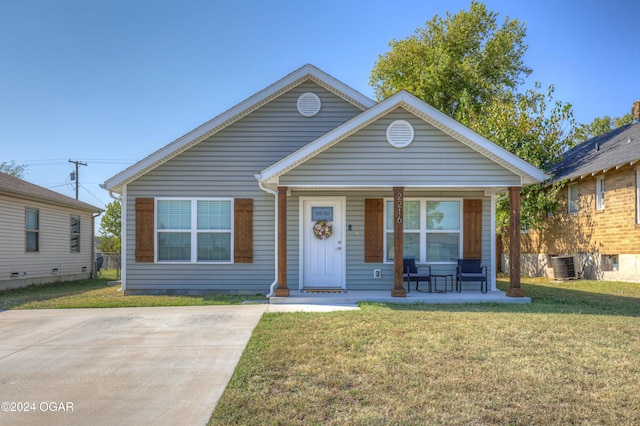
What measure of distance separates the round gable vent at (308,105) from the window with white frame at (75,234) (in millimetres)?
11253

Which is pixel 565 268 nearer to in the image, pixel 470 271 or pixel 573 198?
pixel 573 198

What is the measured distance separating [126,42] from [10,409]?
44.9 feet

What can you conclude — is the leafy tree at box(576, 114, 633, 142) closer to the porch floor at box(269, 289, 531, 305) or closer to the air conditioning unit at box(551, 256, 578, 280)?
the air conditioning unit at box(551, 256, 578, 280)

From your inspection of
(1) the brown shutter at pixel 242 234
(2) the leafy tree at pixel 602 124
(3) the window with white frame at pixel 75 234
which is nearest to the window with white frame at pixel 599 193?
(1) the brown shutter at pixel 242 234

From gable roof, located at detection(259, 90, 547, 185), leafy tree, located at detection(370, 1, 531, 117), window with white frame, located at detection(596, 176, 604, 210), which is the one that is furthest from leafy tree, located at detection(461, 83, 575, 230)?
gable roof, located at detection(259, 90, 547, 185)

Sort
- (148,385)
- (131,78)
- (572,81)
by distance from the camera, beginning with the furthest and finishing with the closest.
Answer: (572,81) → (131,78) → (148,385)

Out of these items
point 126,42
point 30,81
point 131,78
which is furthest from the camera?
point 30,81

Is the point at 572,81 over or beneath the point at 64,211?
over

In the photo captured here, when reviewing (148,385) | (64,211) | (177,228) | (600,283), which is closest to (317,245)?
(177,228)

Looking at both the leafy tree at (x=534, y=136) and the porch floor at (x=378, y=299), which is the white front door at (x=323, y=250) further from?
the leafy tree at (x=534, y=136)

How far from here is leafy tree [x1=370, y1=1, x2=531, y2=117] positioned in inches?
982

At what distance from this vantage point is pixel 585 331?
617 cm

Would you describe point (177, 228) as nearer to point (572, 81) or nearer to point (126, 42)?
point (126, 42)

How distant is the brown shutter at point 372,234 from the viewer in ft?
33.9
